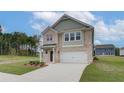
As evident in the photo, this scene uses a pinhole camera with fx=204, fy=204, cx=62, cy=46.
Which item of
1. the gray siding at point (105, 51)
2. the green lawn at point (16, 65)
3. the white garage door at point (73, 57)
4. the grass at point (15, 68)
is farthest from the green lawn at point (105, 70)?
the grass at point (15, 68)

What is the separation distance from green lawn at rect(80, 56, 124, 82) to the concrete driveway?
0.42 meters

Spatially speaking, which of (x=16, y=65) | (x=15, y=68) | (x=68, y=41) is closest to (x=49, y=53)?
(x=68, y=41)

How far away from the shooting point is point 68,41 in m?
13.5

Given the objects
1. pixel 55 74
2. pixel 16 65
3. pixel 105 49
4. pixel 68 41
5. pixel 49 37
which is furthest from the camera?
pixel 68 41

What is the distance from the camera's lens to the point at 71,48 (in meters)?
12.5

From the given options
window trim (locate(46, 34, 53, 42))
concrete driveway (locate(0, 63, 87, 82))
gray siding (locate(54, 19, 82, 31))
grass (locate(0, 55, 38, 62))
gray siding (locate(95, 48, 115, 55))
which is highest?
gray siding (locate(54, 19, 82, 31))

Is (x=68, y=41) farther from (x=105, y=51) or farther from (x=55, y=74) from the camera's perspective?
(x=105, y=51)

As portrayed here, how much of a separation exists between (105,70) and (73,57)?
2598 millimetres

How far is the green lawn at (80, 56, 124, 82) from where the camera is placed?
9.24 meters

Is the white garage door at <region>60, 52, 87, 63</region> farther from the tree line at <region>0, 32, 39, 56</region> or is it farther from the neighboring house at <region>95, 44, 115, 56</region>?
the tree line at <region>0, 32, 39, 56</region>

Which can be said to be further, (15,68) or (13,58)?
(15,68)

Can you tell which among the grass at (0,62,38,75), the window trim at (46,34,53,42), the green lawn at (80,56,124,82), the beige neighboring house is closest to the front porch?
the beige neighboring house
